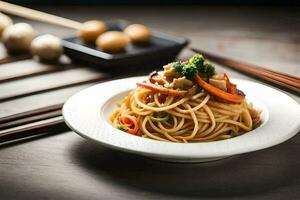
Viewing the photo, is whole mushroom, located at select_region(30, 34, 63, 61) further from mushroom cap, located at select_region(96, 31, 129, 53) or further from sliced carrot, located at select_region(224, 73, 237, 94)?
sliced carrot, located at select_region(224, 73, 237, 94)

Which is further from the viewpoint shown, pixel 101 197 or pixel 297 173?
pixel 297 173

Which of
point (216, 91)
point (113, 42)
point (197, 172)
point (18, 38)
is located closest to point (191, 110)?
point (216, 91)

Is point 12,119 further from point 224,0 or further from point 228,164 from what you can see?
point 224,0

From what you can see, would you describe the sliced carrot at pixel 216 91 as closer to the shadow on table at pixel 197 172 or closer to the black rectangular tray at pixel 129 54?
the shadow on table at pixel 197 172

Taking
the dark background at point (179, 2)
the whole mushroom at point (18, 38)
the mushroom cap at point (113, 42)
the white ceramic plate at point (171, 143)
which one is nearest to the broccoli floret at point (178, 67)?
the white ceramic plate at point (171, 143)

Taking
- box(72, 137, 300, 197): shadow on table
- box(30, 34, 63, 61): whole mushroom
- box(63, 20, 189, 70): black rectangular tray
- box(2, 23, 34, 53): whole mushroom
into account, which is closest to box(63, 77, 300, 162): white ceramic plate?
box(72, 137, 300, 197): shadow on table

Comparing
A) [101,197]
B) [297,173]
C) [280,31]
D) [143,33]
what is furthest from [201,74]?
[280,31]

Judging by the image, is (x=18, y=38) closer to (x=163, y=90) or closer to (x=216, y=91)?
(x=163, y=90)
